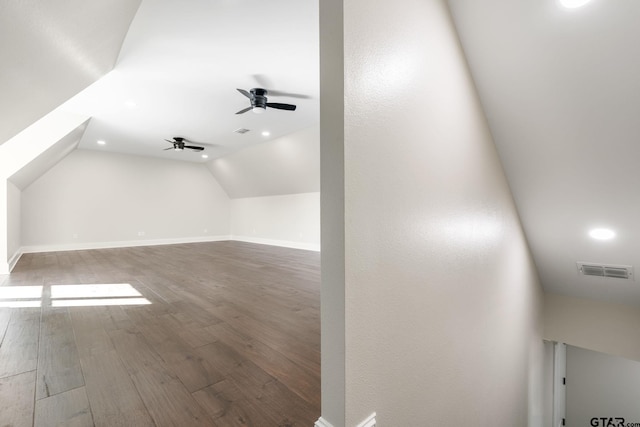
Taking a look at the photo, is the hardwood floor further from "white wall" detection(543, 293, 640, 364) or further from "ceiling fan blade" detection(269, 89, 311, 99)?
"white wall" detection(543, 293, 640, 364)

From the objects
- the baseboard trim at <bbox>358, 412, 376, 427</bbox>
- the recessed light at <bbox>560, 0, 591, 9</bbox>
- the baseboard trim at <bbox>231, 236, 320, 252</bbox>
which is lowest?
the baseboard trim at <bbox>231, 236, 320, 252</bbox>

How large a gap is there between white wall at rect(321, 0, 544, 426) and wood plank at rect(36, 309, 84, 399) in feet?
5.16

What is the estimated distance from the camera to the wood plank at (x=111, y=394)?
3.94ft

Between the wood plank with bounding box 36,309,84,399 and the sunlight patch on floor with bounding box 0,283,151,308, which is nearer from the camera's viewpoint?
the wood plank with bounding box 36,309,84,399

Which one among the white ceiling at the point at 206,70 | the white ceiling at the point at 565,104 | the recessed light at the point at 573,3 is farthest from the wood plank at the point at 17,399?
the recessed light at the point at 573,3

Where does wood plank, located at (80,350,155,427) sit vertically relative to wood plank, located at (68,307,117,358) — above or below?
above

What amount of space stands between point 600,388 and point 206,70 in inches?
327

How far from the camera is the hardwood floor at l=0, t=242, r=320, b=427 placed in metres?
1.27

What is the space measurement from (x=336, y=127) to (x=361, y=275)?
498 millimetres

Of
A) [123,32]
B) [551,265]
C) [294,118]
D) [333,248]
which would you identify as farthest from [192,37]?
[551,265]

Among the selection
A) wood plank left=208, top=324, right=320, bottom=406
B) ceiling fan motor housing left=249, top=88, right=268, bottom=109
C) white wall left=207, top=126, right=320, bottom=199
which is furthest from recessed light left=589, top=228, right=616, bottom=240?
white wall left=207, top=126, right=320, bottom=199

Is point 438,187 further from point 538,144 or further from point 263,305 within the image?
point 263,305

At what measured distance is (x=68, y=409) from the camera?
4.18ft

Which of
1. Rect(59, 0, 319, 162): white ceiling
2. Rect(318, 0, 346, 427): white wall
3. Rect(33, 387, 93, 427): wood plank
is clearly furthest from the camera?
Rect(59, 0, 319, 162): white ceiling
